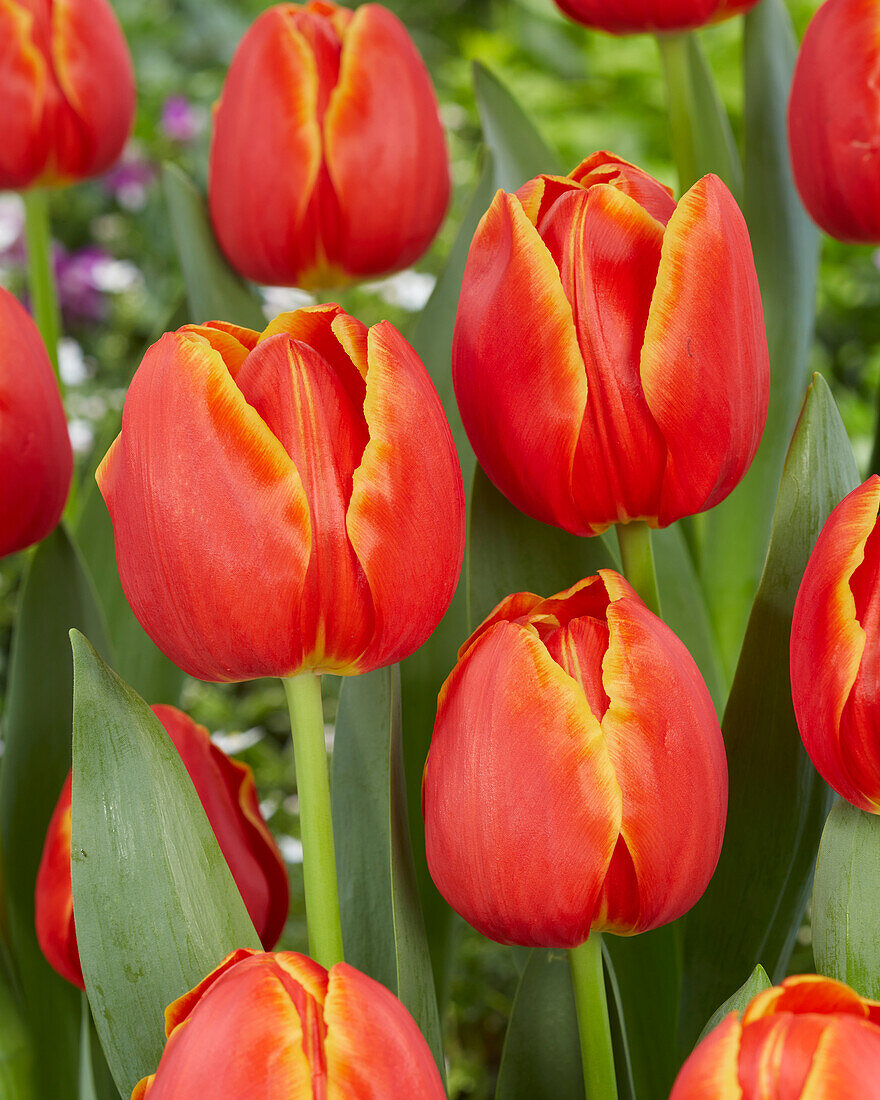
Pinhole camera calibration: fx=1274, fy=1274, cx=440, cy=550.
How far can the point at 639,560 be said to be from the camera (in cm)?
45

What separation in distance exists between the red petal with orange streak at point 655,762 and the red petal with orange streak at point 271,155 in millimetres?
318

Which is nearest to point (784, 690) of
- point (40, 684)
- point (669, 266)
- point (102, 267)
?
point (669, 266)

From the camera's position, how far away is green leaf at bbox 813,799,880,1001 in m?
0.37

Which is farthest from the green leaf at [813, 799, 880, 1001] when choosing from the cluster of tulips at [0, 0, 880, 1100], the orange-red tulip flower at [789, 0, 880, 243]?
the orange-red tulip flower at [789, 0, 880, 243]

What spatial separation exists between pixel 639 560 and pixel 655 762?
0.11 metres

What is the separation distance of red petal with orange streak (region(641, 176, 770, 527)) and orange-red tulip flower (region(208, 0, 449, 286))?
0.84ft

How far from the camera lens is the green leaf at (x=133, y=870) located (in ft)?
1.28

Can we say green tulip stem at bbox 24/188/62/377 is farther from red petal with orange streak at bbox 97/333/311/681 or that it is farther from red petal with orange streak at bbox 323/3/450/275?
red petal with orange streak at bbox 97/333/311/681

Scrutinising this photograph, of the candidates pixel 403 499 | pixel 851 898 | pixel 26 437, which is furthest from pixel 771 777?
pixel 26 437

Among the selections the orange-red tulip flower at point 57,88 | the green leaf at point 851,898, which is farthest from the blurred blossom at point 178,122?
the green leaf at point 851,898

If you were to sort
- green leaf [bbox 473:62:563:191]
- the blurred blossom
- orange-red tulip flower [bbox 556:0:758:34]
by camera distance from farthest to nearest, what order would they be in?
the blurred blossom, green leaf [bbox 473:62:563:191], orange-red tulip flower [bbox 556:0:758:34]

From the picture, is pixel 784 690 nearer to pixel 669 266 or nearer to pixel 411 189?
pixel 669 266

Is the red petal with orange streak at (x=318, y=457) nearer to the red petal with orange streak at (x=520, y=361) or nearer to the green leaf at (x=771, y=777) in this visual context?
the red petal with orange streak at (x=520, y=361)

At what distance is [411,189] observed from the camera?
626mm
